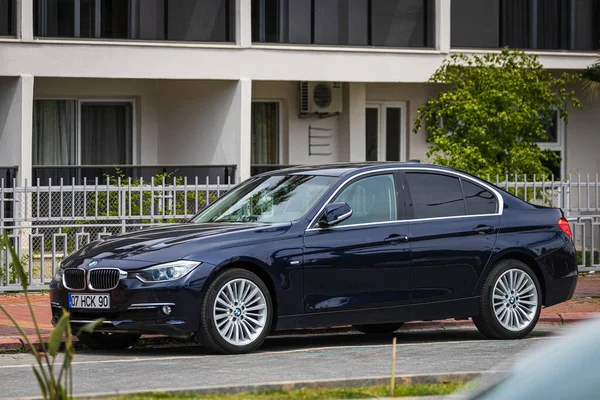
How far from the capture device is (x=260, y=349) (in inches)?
452

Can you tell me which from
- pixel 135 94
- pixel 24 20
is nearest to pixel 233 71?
pixel 135 94

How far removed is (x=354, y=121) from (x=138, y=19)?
195 inches

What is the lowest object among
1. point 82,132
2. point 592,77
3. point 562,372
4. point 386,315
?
point 386,315

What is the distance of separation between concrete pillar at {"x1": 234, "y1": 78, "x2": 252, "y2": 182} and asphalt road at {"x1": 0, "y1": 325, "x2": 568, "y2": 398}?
37.6 feet

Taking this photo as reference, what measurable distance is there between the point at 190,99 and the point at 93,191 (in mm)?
8077

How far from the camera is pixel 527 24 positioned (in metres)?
26.4

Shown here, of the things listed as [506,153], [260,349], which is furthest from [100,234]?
[506,153]

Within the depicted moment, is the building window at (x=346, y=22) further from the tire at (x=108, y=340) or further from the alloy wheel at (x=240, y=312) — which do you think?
the alloy wheel at (x=240, y=312)

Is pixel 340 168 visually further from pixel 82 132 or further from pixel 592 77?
pixel 82 132

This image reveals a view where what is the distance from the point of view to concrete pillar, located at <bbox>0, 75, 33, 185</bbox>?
22000 millimetres

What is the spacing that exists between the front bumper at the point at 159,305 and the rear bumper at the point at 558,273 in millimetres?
3545

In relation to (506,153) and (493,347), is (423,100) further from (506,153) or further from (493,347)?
(493,347)

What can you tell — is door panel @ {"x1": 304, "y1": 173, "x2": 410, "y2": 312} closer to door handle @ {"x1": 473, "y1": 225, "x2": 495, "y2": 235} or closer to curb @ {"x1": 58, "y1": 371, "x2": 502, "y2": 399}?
door handle @ {"x1": 473, "y1": 225, "x2": 495, "y2": 235}

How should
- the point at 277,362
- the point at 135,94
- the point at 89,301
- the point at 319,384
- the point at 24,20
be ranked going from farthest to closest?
the point at 135,94 < the point at 24,20 < the point at 89,301 < the point at 277,362 < the point at 319,384
